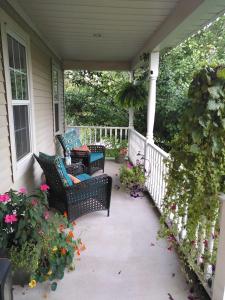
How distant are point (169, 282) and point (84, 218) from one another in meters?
1.42

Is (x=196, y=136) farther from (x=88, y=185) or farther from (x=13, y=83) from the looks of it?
(x=13, y=83)

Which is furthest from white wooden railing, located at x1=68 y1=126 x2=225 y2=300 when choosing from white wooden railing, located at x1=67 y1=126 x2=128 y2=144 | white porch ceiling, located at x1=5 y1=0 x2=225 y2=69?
white wooden railing, located at x1=67 y1=126 x2=128 y2=144

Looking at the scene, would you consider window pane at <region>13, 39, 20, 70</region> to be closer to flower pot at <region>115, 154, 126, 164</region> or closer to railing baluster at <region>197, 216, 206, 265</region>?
railing baluster at <region>197, 216, 206, 265</region>

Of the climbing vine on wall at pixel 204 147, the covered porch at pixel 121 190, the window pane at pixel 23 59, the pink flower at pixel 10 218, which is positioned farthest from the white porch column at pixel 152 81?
the pink flower at pixel 10 218

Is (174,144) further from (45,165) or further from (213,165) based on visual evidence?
(45,165)

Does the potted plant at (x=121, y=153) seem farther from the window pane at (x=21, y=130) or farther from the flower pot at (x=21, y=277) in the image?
the flower pot at (x=21, y=277)

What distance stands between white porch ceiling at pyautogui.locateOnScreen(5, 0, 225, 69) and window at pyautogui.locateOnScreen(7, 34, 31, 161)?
0.46 metres

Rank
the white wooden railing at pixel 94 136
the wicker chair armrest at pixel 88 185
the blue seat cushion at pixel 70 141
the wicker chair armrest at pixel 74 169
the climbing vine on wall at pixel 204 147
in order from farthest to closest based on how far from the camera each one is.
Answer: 1. the white wooden railing at pixel 94 136
2. the blue seat cushion at pixel 70 141
3. the wicker chair armrest at pixel 74 169
4. the wicker chair armrest at pixel 88 185
5. the climbing vine on wall at pixel 204 147

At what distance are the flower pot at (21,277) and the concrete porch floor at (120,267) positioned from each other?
0.19 ft

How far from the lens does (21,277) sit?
189 centimetres

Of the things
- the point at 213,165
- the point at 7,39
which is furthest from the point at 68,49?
the point at 213,165

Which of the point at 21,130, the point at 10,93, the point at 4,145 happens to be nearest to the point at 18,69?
the point at 10,93

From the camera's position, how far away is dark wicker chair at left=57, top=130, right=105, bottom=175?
15.5 feet

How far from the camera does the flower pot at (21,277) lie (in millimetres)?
1881
